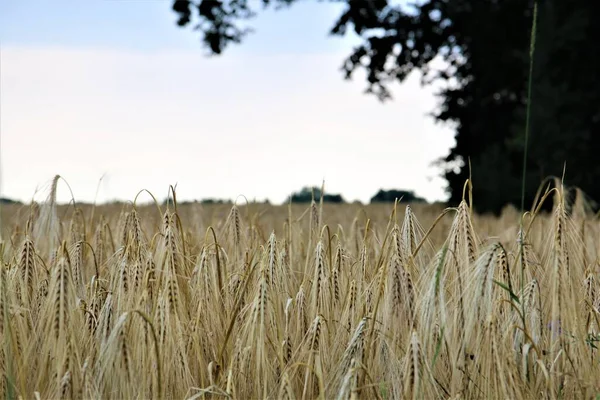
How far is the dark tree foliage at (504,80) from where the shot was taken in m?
13.5

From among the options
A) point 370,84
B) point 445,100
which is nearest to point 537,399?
point 370,84

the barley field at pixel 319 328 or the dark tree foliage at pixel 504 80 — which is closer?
the barley field at pixel 319 328

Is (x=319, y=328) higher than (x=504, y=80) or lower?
lower

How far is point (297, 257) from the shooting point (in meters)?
3.85

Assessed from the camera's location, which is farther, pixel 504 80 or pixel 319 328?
pixel 504 80

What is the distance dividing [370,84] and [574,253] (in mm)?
11134

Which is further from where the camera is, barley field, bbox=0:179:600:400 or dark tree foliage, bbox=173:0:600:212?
dark tree foliage, bbox=173:0:600:212

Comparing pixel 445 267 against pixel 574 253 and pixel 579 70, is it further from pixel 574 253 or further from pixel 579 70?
pixel 579 70

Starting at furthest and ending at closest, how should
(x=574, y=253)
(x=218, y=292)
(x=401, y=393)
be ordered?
(x=218, y=292), (x=574, y=253), (x=401, y=393)

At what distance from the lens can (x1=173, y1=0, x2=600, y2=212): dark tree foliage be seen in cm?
1352

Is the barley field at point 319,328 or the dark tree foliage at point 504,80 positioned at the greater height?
the dark tree foliage at point 504,80

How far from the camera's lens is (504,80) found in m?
14.1

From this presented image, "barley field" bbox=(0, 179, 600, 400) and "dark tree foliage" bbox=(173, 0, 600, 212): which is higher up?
"dark tree foliage" bbox=(173, 0, 600, 212)

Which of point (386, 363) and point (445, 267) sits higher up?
point (445, 267)
